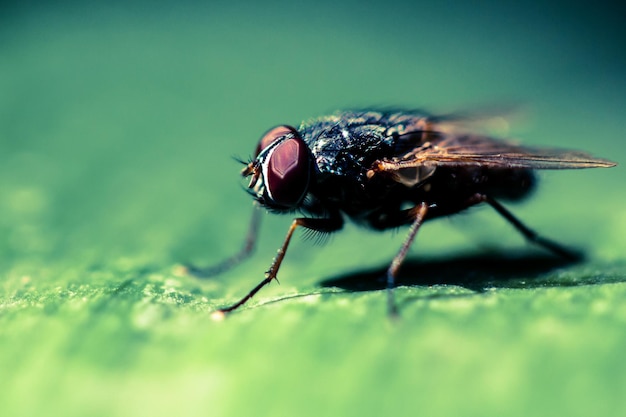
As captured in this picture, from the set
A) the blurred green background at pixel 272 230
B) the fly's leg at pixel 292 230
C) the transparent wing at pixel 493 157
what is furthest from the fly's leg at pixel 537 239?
the fly's leg at pixel 292 230

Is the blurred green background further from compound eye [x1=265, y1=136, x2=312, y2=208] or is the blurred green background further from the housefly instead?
compound eye [x1=265, y1=136, x2=312, y2=208]

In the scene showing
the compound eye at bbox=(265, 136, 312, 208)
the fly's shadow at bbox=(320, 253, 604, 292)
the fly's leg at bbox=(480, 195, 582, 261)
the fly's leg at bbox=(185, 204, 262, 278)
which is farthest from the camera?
the fly's leg at bbox=(185, 204, 262, 278)

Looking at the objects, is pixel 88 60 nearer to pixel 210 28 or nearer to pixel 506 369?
pixel 210 28

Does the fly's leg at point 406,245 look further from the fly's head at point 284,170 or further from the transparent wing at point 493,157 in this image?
the fly's head at point 284,170

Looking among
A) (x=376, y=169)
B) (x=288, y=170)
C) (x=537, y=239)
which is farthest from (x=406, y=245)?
(x=537, y=239)

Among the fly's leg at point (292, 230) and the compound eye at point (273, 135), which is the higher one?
the compound eye at point (273, 135)

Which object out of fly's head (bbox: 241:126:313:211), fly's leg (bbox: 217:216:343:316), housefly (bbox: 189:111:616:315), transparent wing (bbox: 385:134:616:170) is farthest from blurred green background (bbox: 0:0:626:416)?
transparent wing (bbox: 385:134:616:170)

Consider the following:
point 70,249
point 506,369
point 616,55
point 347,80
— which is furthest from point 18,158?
point 616,55
